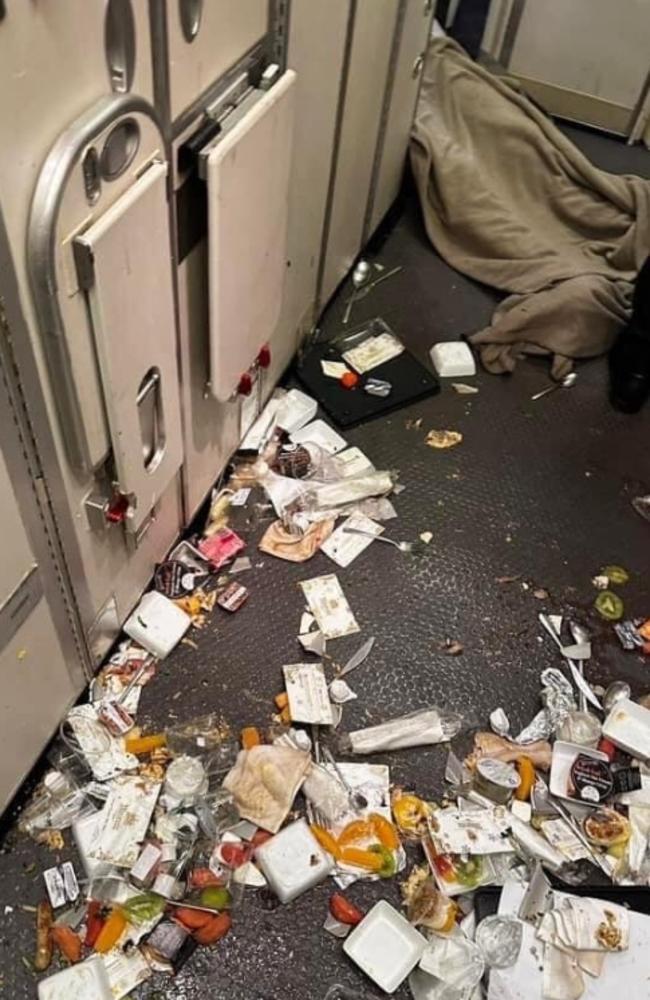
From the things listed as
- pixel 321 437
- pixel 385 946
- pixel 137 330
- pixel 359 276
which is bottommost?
pixel 385 946

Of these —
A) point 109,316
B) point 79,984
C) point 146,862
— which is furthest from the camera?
point 146,862

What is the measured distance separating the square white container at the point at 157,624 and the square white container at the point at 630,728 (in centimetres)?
87

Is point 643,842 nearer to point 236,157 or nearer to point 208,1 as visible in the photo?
point 236,157

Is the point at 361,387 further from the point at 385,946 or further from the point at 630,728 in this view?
the point at 385,946

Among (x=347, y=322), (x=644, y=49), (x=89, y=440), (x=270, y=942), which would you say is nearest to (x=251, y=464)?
(x=347, y=322)

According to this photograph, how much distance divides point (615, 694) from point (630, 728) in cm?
9

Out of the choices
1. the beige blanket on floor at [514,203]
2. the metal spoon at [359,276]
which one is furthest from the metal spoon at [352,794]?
the metal spoon at [359,276]

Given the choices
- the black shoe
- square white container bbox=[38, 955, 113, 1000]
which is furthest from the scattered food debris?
square white container bbox=[38, 955, 113, 1000]

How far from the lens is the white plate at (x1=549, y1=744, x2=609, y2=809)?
1.66 metres

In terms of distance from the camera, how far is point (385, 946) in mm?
1468

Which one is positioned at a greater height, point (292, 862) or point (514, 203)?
point (514, 203)

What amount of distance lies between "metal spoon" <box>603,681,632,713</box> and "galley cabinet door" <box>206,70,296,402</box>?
3.23 feet

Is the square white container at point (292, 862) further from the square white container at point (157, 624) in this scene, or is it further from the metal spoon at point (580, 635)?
the metal spoon at point (580, 635)

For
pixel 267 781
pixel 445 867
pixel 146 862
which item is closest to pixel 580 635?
pixel 445 867
